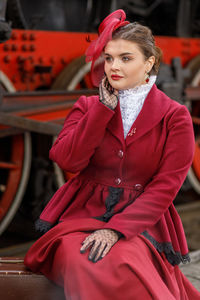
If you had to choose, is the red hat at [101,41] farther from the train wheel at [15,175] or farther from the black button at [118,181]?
the train wheel at [15,175]

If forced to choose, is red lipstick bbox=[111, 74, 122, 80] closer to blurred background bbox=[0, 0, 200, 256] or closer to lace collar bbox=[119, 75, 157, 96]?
lace collar bbox=[119, 75, 157, 96]

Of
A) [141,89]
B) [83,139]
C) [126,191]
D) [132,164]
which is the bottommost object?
[126,191]

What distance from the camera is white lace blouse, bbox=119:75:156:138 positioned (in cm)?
235

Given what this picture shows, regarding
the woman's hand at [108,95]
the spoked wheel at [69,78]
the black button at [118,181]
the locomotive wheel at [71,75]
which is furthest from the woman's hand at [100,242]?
the locomotive wheel at [71,75]

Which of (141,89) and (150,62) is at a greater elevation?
(150,62)

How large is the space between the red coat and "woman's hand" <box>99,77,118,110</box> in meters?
0.03

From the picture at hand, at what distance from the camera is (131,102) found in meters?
2.36

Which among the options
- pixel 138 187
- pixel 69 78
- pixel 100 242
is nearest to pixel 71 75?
pixel 69 78

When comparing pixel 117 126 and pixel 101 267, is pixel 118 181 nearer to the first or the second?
pixel 117 126

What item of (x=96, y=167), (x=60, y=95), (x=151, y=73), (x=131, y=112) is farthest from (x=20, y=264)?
(x=60, y=95)

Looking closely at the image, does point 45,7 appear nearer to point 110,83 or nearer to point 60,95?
point 60,95

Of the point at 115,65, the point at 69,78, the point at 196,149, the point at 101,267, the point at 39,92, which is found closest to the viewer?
the point at 101,267

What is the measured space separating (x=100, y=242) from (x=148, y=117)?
0.56 meters

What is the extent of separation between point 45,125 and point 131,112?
1.72 metres
